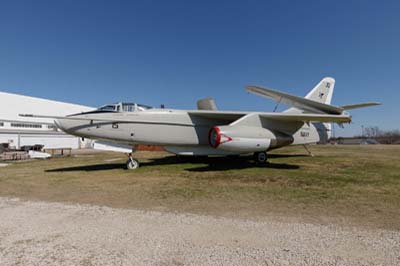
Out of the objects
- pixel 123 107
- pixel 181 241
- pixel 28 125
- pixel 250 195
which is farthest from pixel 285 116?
pixel 28 125

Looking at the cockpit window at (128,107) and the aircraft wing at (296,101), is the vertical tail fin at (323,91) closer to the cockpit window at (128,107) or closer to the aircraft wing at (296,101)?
the aircraft wing at (296,101)

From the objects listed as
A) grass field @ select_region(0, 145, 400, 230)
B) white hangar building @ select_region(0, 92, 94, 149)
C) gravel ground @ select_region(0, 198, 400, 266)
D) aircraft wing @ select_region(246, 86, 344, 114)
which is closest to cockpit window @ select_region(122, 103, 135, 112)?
grass field @ select_region(0, 145, 400, 230)

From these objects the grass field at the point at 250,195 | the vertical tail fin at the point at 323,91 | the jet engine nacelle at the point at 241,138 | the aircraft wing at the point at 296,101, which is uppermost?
the vertical tail fin at the point at 323,91

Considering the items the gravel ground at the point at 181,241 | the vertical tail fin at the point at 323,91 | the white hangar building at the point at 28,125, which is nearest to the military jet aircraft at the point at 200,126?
the vertical tail fin at the point at 323,91

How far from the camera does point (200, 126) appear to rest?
10961 millimetres

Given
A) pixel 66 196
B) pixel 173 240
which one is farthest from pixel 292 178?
pixel 66 196

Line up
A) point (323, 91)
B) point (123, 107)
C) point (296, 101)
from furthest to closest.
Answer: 1. point (323, 91)
2. point (296, 101)
3. point (123, 107)

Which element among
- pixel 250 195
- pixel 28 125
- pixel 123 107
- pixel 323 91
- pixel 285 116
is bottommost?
pixel 250 195

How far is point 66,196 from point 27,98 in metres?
43.6

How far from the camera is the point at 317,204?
4.67 metres

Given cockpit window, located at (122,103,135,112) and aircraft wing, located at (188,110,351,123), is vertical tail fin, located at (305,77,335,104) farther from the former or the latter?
cockpit window, located at (122,103,135,112)

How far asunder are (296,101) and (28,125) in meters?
42.1

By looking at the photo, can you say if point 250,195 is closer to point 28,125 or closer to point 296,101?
point 296,101

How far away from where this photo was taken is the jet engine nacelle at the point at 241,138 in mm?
8922
